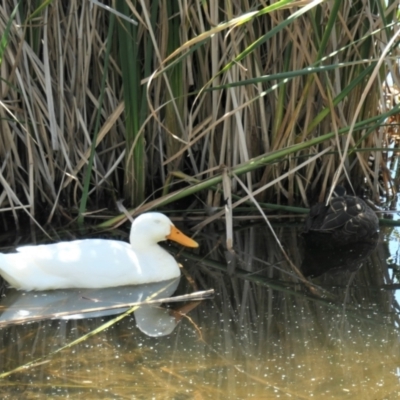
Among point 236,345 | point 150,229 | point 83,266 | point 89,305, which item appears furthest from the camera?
point 150,229

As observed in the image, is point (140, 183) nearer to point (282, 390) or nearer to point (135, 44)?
point (135, 44)

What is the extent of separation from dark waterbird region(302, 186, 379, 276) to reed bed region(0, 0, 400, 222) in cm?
22

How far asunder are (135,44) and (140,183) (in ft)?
2.78

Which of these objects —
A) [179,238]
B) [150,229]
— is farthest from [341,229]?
[150,229]

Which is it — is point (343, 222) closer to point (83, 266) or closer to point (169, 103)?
point (169, 103)

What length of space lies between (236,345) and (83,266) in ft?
3.48

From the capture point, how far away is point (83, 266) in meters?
4.45

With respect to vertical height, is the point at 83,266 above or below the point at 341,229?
above

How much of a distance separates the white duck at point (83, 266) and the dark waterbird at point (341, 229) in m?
0.93

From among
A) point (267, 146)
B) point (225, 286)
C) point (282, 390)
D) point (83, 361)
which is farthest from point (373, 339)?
point (267, 146)

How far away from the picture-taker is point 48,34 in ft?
17.1

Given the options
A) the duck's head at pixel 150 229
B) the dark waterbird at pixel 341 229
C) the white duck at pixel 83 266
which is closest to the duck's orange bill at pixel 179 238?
the duck's head at pixel 150 229

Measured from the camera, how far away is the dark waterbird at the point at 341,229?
16.6 ft

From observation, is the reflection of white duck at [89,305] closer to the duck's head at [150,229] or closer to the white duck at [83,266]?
the white duck at [83,266]
